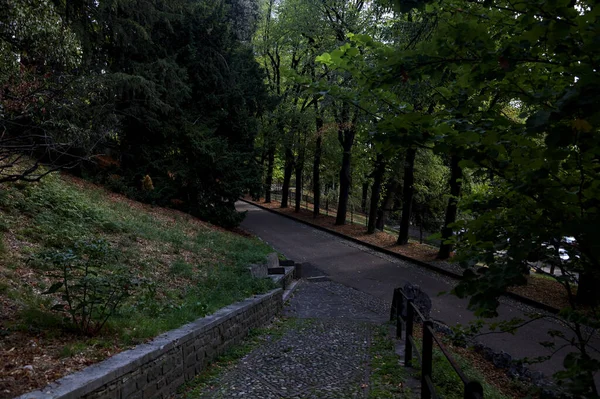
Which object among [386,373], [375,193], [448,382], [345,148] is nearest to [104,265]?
[386,373]

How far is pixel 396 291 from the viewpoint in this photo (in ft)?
29.3

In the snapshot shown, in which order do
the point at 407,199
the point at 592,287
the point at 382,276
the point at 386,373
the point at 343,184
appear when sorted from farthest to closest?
the point at 343,184
the point at 407,199
the point at 382,276
the point at 386,373
the point at 592,287

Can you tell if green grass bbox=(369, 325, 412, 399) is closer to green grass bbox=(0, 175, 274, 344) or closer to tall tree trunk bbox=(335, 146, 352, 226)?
green grass bbox=(0, 175, 274, 344)

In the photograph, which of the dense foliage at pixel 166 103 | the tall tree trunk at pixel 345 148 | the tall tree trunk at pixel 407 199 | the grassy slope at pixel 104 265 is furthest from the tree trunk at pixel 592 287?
the tall tree trunk at pixel 345 148

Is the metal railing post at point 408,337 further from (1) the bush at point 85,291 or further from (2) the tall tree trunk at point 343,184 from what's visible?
(2) the tall tree trunk at point 343,184

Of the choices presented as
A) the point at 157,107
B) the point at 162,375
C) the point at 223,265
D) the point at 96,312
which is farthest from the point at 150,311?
the point at 157,107

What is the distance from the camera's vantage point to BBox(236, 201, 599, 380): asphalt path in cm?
937

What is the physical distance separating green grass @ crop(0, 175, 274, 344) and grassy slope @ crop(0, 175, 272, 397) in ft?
0.06

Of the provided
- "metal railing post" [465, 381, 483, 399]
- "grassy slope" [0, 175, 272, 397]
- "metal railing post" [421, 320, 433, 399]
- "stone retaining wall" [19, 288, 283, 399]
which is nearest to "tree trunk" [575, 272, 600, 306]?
"metal railing post" [465, 381, 483, 399]

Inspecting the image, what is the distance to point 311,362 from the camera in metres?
6.36

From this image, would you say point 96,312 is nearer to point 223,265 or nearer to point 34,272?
point 34,272

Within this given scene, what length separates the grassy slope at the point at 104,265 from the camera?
3971mm

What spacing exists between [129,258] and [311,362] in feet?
13.5

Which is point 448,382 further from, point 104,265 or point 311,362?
point 104,265
